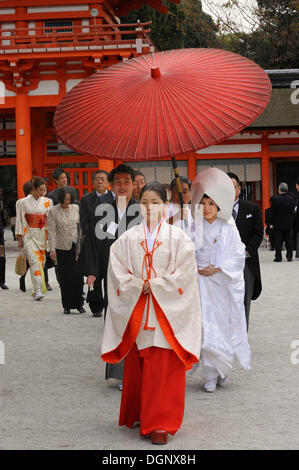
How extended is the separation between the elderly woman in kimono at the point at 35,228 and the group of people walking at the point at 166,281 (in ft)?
7.23

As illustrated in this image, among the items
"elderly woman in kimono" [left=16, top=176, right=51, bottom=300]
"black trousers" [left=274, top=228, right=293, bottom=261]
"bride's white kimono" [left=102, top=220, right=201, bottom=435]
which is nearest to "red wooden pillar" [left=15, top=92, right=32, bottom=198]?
"black trousers" [left=274, top=228, right=293, bottom=261]

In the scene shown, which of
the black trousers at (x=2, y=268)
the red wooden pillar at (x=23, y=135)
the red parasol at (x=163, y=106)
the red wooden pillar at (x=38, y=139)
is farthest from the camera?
the red wooden pillar at (x=38, y=139)

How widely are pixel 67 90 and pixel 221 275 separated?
→ 563 inches

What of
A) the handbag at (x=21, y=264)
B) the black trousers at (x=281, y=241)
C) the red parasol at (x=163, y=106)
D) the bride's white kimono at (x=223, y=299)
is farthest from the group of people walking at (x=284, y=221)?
the red parasol at (x=163, y=106)

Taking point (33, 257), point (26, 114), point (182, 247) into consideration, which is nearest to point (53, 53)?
point (26, 114)

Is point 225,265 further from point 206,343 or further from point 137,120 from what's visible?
point 137,120

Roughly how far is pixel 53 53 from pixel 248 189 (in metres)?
7.68

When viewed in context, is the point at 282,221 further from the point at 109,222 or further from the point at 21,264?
the point at 109,222

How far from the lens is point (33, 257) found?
33.4 ft

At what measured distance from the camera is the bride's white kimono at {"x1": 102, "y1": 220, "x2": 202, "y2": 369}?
412 cm

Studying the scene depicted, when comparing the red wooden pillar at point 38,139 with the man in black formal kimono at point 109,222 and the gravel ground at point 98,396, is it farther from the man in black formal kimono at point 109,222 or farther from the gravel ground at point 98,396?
the man in black formal kimono at point 109,222

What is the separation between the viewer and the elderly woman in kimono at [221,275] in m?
5.23

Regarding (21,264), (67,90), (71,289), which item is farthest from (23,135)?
(71,289)

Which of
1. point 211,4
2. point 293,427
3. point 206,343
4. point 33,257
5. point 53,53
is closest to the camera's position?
point 293,427
